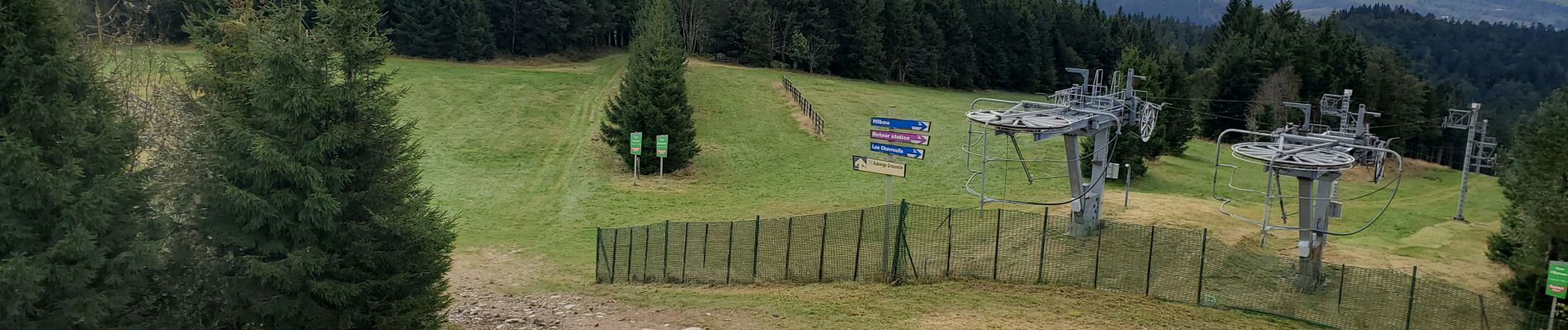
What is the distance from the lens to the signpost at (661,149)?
36469 mm

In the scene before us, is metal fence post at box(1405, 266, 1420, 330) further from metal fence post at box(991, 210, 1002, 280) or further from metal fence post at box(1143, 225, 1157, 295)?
metal fence post at box(991, 210, 1002, 280)

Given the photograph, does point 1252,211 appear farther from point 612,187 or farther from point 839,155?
point 612,187

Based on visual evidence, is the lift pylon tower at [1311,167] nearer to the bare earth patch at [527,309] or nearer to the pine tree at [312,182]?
the bare earth patch at [527,309]

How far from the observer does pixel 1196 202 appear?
101 ft

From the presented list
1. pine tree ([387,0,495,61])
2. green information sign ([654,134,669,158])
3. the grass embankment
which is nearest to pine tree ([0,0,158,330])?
the grass embankment

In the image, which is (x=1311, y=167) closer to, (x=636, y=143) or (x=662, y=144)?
(x=662, y=144)

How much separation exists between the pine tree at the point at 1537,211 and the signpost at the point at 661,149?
82.5 ft

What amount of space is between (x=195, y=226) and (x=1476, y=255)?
2817 centimetres

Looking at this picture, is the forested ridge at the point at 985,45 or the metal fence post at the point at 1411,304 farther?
the forested ridge at the point at 985,45

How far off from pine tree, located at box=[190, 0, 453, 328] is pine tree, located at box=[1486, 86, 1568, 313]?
19.6 m

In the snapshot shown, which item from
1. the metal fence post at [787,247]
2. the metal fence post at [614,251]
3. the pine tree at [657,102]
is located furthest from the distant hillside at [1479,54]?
the metal fence post at [787,247]

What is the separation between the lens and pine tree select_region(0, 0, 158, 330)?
38.8 ft

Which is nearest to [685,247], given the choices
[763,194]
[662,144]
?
[763,194]

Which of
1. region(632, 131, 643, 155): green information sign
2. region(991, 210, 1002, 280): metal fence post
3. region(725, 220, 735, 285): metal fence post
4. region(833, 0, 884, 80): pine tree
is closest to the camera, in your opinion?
region(991, 210, 1002, 280): metal fence post
